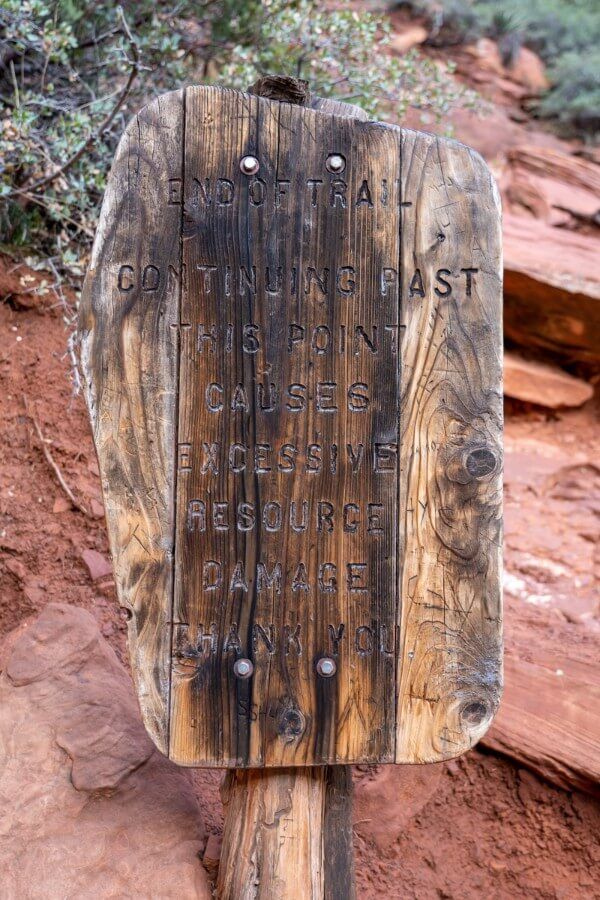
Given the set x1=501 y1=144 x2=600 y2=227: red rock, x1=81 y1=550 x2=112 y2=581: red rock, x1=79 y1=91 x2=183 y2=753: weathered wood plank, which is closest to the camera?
x1=79 y1=91 x2=183 y2=753: weathered wood plank

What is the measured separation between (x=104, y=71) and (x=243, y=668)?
105 inches

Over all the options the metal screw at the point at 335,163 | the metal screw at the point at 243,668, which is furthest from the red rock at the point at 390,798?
the metal screw at the point at 335,163

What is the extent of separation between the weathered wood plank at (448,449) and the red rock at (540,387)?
8.92ft

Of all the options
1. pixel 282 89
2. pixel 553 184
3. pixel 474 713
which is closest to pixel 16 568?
pixel 474 713

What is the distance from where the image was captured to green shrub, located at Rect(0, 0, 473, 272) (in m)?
2.78

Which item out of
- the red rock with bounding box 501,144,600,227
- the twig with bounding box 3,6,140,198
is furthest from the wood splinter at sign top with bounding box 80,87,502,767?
the red rock with bounding box 501,144,600,227

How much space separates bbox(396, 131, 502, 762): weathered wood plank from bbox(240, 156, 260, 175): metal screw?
0.33 m

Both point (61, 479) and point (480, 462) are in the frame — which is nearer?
point (480, 462)

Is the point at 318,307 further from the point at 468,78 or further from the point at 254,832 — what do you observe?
the point at 468,78

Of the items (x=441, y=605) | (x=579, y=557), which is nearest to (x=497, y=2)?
(x=579, y=557)

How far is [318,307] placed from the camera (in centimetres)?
173

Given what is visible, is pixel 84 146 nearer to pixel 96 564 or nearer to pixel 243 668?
pixel 96 564

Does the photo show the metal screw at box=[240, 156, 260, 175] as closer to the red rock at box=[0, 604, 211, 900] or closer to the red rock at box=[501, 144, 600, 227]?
the red rock at box=[0, 604, 211, 900]

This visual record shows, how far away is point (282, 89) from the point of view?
175 centimetres
